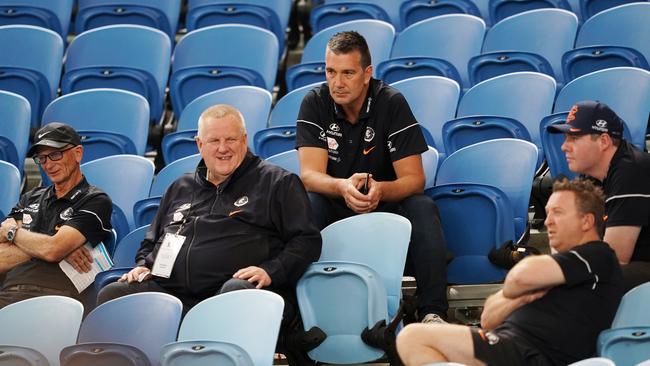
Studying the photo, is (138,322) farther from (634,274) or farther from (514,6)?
(514,6)

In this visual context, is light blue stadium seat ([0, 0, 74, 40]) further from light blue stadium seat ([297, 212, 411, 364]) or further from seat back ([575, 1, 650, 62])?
light blue stadium seat ([297, 212, 411, 364])

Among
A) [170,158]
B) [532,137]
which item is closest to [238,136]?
[170,158]

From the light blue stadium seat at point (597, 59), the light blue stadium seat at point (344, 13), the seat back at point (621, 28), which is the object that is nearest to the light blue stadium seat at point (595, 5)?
the seat back at point (621, 28)

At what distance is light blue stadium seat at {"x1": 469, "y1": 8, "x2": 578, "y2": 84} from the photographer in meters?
6.97

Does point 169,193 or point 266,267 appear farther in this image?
point 169,193

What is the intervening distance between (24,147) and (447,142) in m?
2.22

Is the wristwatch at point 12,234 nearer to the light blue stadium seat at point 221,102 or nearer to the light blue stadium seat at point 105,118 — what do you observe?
the light blue stadium seat at point 105,118

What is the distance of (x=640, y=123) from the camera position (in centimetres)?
582

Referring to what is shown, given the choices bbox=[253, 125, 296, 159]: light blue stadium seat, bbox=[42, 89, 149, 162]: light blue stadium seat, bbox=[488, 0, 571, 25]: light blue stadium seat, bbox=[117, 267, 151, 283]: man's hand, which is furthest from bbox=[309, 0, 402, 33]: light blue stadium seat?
bbox=[117, 267, 151, 283]: man's hand

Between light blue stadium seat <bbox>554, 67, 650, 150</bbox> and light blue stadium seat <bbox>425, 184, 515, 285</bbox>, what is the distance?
93 centimetres

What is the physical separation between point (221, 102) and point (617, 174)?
8.13 ft

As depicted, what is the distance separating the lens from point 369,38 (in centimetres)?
723

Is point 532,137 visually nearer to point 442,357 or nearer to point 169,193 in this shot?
point 169,193

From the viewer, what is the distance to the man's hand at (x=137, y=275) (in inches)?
190
